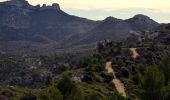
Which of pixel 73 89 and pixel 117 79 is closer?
pixel 73 89

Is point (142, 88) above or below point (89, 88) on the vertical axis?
above

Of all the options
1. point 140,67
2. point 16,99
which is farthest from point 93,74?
point 16,99

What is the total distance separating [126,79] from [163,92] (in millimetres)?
71703

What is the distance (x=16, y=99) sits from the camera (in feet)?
546

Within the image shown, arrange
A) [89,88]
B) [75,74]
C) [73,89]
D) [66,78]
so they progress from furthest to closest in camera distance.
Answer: [75,74]
[89,88]
[66,78]
[73,89]

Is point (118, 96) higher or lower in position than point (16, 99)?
higher

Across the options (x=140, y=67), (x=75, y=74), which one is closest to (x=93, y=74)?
(x=75, y=74)

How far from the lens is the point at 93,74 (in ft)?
617

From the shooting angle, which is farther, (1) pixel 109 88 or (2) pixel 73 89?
(1) pixel 109 88

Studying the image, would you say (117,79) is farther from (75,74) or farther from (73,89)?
(73,89)

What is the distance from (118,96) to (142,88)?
339 inches

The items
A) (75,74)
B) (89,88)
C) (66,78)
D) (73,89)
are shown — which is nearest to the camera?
(73,89)

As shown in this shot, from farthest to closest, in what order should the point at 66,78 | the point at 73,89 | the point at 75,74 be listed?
the point at 75,74 < the point at 66,78 < the point at 73,89

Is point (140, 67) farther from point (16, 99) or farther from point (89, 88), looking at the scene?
point (16, 99)
